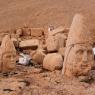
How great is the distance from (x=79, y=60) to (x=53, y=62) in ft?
4.61

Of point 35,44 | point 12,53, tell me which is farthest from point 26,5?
point 12,53

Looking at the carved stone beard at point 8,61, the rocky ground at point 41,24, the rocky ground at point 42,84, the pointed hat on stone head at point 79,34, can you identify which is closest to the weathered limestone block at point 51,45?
the rocky ground at point 41,24

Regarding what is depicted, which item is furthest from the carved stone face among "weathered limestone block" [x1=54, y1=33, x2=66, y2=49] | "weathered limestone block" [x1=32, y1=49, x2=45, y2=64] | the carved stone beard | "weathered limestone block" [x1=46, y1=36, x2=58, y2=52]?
"weathered limestone block" [x1=54, y1=33, x2=66, y2=49]

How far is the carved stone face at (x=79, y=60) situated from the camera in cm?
1184

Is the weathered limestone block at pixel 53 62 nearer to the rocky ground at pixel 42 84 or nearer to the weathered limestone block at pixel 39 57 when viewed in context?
the rocky ground at pixel 42 84

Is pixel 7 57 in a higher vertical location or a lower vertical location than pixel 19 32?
lower

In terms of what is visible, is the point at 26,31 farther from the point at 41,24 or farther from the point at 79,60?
the point at 79,60

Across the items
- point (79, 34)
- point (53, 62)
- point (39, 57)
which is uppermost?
point (79, 34)

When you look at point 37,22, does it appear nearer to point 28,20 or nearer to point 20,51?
point 28,20

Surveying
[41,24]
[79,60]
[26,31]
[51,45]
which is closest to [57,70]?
[79,60]

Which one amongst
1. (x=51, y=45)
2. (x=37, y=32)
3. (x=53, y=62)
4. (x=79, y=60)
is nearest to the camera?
(x=79, y=60)

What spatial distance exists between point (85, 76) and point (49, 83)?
4.04 ft

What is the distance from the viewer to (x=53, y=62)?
13055 millimetres

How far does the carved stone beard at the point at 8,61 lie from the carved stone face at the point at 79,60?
1.83 metres
